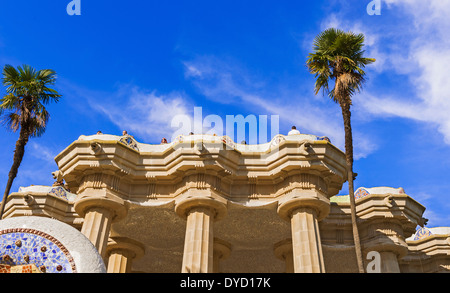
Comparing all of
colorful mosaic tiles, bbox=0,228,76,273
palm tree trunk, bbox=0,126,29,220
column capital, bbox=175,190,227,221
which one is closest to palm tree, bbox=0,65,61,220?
palm tree trunk, bbox=0,126,29,220

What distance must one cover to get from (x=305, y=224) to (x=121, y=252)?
13218mm

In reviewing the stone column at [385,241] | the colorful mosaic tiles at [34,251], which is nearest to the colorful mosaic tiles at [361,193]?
the stone column at [385,241]

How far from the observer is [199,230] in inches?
992

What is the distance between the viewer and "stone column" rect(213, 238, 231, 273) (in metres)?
31.1

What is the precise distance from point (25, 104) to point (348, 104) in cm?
1853

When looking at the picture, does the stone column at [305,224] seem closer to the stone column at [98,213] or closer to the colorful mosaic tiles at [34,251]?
the stone column at [98,213]

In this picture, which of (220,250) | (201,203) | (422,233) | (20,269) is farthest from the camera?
(422,233)

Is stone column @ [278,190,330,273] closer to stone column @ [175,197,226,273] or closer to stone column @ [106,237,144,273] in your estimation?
stone column @ [175,197,226,273]

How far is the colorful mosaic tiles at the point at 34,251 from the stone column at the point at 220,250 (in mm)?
22388

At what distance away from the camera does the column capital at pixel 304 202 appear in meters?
26.2

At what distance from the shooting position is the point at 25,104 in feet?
91.4

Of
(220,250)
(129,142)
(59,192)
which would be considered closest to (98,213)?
(129,142)

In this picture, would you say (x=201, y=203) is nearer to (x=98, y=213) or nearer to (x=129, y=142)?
(x=98, y=213)
